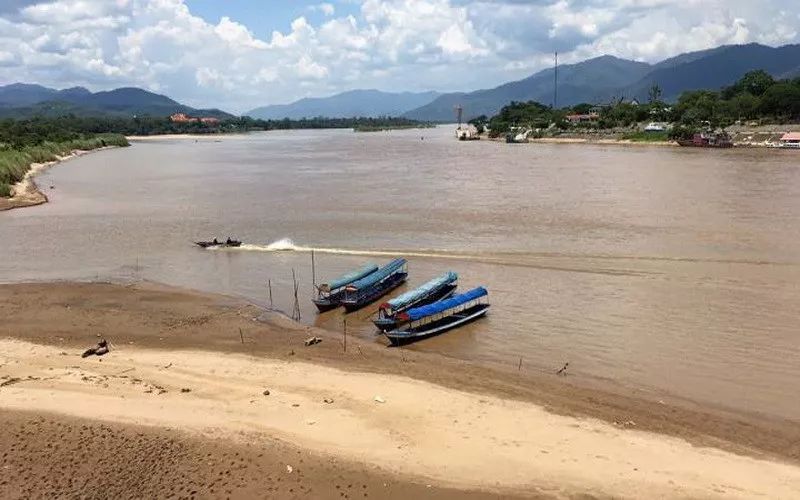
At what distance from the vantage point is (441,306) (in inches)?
787

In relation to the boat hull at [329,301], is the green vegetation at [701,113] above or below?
above

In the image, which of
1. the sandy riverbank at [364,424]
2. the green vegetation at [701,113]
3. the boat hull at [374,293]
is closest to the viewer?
the sandy riverbank at [364,424]

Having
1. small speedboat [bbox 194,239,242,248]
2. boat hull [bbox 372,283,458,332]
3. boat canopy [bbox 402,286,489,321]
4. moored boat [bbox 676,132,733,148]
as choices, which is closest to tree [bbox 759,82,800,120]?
moored boat [bbox 676,132,733,148]

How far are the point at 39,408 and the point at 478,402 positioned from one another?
931cm

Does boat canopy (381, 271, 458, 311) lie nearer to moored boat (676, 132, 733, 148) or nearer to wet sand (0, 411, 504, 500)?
wet sand (0, 411, 504, 500)

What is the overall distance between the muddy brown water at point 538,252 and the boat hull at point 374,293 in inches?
17.8

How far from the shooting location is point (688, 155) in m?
84.2

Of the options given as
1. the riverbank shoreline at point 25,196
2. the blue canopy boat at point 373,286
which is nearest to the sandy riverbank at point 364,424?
the blue canopy boat at point 373,286

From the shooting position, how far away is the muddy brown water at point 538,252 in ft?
58.8

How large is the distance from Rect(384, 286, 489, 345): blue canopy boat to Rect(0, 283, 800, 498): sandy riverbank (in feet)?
3.19

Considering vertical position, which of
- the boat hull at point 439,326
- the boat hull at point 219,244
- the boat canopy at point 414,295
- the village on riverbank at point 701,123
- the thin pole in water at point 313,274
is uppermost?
the village on riverbank at point 701,123

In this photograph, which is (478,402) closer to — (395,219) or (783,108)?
(395,219)

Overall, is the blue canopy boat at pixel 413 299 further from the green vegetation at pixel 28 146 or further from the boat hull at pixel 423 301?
the green vegetation at pixel 28 146

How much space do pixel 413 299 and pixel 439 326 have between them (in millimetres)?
1366
